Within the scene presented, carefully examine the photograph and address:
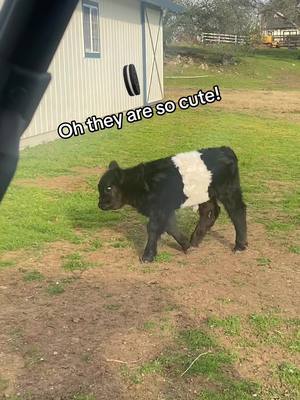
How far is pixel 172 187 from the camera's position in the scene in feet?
17.4

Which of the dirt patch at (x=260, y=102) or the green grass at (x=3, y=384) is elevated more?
the green grass at (x=3, y=384)

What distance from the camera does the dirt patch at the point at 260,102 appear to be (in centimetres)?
2009

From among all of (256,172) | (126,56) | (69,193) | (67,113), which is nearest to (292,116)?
Answer: (126,56)

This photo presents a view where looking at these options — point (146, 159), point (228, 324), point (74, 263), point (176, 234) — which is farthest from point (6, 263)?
point (146, 159)

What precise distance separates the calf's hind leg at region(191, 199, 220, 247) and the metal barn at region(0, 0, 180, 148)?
496 centimetres

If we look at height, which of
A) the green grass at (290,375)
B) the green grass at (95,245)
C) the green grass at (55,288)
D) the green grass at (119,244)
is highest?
the green grass at (290,375)

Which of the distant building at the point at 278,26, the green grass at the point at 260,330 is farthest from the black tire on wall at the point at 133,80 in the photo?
the distant building at the point at 278,26

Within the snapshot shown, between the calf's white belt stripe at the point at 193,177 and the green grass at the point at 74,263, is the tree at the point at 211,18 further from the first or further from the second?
the green grass at the point at 74,263

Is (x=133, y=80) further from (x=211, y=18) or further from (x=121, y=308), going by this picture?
(x=211, y=18)

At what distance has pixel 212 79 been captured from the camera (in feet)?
115

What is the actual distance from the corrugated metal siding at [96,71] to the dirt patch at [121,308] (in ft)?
19.8

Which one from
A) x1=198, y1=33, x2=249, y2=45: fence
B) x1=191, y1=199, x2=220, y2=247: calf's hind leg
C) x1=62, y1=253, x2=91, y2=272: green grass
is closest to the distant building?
x1=198, y1=33, x2=249, y2=45: fence

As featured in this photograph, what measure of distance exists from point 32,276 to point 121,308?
107cm

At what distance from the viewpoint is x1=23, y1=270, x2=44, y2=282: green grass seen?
495 cm
